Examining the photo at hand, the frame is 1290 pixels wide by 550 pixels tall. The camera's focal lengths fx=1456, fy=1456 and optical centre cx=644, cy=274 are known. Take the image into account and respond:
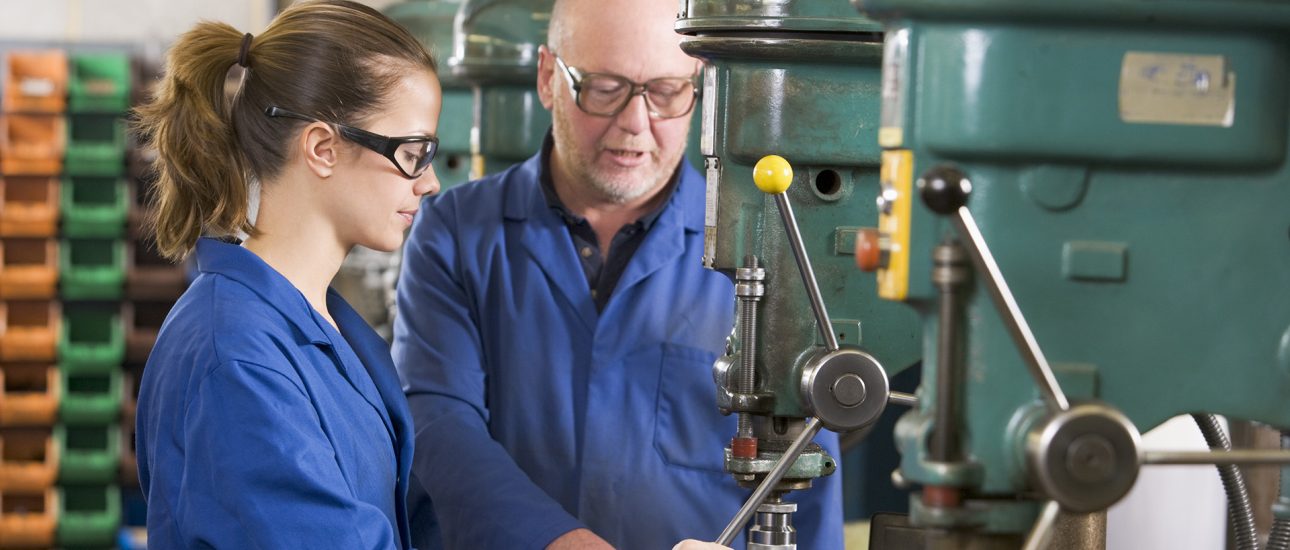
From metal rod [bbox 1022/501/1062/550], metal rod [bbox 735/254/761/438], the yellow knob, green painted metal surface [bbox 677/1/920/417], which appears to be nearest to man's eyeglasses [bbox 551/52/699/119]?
green painted metal surface [bbox 677/1/920/417]

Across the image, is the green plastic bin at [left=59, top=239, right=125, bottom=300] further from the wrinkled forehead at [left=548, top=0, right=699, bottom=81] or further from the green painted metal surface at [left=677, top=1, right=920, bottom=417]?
the green painted metal surface at [left=677, top=1, right=920, bottom=417]

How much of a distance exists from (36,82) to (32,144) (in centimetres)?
23

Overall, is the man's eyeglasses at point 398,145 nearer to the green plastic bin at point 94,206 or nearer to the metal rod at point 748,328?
the metal rod at point 748,328

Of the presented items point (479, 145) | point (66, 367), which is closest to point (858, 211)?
point (479, 145)

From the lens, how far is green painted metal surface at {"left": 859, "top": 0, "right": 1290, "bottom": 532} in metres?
1.11

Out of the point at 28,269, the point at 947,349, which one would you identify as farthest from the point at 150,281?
the point at 947,349

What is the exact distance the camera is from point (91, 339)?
18.1 ft

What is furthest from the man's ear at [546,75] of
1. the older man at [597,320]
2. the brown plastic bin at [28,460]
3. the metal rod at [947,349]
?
the brown plastic bin at [28,460]

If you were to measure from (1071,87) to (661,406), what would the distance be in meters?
1.16

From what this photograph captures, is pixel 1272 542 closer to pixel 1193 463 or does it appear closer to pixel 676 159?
pixel 1193 463

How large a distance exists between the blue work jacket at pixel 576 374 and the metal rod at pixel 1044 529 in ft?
3.28

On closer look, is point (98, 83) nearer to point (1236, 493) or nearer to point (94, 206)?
point (94, 206)

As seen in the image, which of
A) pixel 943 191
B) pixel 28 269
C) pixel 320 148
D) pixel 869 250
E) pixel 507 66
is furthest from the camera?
pixel 28 269

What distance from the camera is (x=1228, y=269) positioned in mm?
1145
